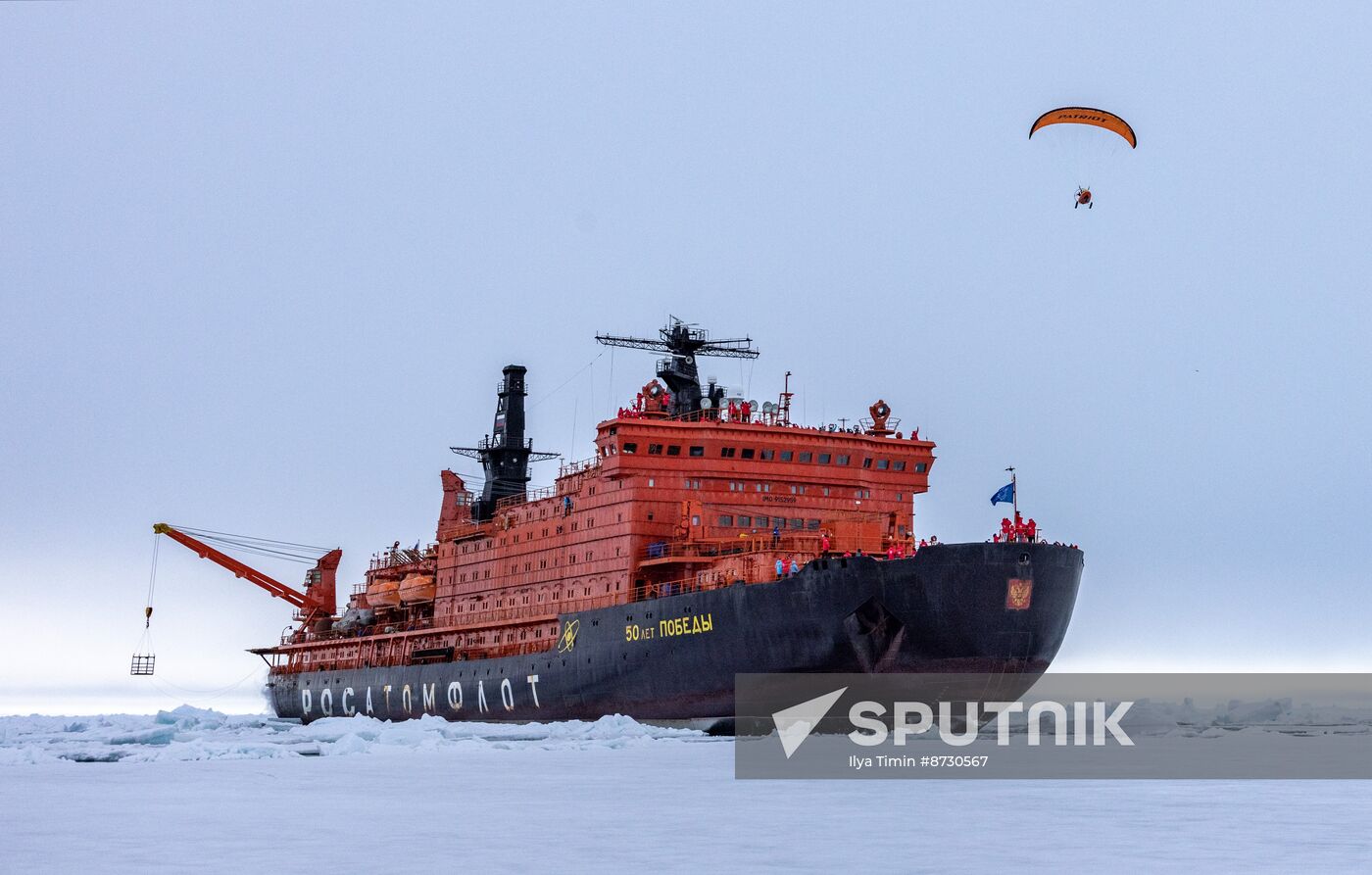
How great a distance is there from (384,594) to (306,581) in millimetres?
10796

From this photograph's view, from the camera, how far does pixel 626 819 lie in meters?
17.6

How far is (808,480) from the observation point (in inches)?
1786

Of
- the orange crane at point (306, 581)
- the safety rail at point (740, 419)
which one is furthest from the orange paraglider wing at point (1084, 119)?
the orange crane at point (306, 581)

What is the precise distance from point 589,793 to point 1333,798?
36.5 feet

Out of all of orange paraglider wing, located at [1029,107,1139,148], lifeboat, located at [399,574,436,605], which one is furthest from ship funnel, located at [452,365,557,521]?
orange paraglider wing, located at [1029,107,1139,148]

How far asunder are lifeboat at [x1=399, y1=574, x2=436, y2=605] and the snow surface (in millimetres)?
29868

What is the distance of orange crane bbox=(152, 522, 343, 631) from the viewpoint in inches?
2763

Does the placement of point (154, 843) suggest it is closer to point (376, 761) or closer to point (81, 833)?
point (81, 833)

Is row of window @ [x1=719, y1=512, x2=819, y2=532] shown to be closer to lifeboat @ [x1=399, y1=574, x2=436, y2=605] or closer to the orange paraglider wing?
the orange paraglider wing

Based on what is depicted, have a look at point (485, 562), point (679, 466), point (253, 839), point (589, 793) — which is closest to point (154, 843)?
point (253, 839)

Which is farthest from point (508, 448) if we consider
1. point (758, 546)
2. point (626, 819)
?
point (626, 819)

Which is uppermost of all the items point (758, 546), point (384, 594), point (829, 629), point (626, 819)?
point (758, 546)

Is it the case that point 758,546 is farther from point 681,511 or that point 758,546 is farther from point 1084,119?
point 1084,119

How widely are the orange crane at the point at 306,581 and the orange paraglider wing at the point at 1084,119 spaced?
45.7 metres
